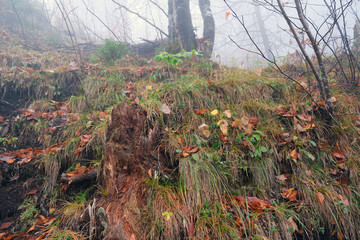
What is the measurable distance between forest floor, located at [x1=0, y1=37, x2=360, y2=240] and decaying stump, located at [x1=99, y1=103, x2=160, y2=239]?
0.01 metres

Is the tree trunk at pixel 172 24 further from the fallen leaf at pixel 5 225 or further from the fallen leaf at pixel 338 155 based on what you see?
the fallen leaf at pixel 5 225

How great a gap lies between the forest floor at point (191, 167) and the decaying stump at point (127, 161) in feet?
0.04

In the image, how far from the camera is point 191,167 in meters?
2.15

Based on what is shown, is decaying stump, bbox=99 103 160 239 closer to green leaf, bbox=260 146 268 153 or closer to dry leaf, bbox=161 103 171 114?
dry leaf, bbox=161 103 171 114

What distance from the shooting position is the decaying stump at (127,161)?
2.00 meters

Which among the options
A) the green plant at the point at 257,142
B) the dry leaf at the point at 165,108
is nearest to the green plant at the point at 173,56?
the dry leaf at the point at 165,108

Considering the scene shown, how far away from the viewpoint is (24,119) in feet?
10.5

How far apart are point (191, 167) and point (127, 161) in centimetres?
78

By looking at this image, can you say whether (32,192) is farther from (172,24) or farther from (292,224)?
(172,24)

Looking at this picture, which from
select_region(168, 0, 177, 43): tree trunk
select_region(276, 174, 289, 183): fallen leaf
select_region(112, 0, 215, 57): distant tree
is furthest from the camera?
select_region(168, 0, 177, 43): tree trunk

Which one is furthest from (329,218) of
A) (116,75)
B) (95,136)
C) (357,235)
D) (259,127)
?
(116,75)

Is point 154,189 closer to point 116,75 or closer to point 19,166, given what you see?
point 19,166

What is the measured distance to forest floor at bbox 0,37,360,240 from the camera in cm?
191

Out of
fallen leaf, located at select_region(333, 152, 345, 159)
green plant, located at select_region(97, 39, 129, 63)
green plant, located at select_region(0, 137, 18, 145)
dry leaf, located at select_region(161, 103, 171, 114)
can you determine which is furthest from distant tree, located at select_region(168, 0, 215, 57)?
green plant, located at select_region(0, 137, 18, 145)
